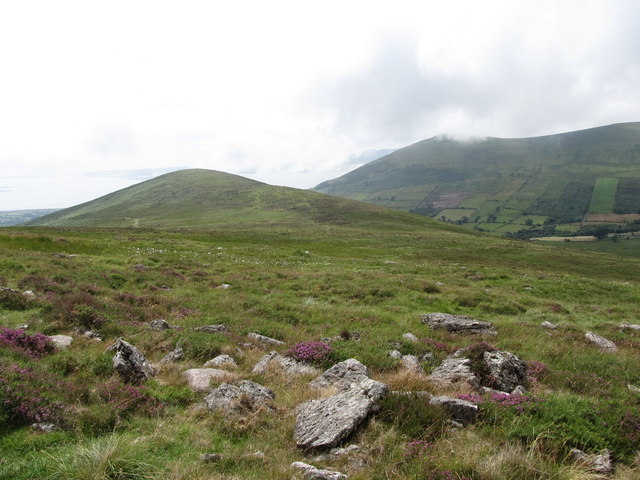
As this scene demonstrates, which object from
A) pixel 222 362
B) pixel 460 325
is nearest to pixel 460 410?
pixel 222 362

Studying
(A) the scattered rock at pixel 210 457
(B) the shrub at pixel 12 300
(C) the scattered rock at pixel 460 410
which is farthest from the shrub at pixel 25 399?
(B) the shrub at pixel 12 300

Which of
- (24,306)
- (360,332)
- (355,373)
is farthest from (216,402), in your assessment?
(24,306)

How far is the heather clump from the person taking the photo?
10727 millimetres

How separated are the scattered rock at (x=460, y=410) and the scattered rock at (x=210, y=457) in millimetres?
4292

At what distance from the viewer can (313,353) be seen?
10.9 m

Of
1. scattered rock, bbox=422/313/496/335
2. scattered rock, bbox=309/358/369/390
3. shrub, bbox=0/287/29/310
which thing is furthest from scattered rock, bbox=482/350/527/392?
shrub, bbox=0/287/29/310

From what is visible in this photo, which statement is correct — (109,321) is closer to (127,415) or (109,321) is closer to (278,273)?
(127,415)

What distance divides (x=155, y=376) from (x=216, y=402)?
247cm

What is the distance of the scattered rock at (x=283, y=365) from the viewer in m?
9.98

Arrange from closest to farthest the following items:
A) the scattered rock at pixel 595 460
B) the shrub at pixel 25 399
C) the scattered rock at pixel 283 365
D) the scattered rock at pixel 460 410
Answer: the scattered rock at pixel 595 460
the shrub at pixel 25 399
the scattered rock at pixel 460 410
the scattered rock at pixel 283 365

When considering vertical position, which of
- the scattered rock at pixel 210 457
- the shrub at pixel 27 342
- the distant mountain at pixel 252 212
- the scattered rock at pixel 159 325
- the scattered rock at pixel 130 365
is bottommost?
the scattered rock at pixel 210 457

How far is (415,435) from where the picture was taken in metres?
6.62

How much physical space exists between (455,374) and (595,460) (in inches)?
148

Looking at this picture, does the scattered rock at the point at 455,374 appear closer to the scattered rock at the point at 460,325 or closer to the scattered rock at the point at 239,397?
the scattered rock at the point at 239,397
